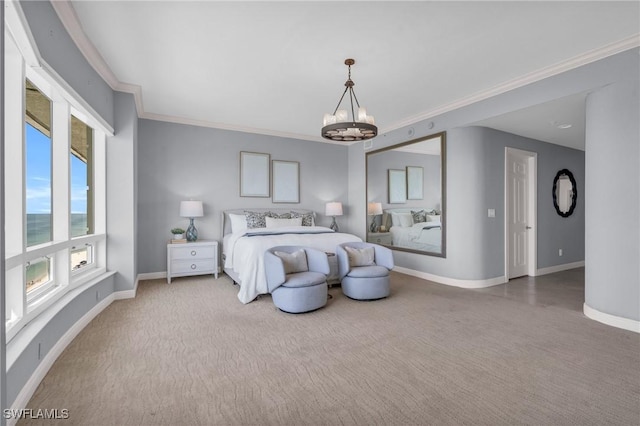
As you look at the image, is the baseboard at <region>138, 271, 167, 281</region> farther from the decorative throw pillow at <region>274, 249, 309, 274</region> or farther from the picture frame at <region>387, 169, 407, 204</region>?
the picture frame at <region>387, 169, 407, 204</region>

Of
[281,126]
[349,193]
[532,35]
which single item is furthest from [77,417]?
[349,193]

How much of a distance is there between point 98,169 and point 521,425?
4.79 m

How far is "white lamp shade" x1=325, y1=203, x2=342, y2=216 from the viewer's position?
6.56 m

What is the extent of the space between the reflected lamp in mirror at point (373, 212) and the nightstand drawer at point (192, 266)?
10.4 feet

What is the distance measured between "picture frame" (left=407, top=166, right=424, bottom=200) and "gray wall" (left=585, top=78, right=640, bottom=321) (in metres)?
2.32

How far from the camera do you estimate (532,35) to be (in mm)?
2891

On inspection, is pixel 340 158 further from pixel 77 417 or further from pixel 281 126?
pixel 77 417

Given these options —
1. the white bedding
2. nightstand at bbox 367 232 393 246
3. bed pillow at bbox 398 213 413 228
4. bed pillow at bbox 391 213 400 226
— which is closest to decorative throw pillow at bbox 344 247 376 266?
the white bedding

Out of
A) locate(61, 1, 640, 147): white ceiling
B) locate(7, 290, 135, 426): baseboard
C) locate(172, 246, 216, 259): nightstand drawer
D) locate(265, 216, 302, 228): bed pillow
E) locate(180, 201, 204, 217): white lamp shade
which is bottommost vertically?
locate(7, 290, 135, 426): baseboard

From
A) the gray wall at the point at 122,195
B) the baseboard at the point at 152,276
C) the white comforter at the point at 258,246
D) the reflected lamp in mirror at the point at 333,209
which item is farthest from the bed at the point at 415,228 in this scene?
the gray wall at the point at 122,195

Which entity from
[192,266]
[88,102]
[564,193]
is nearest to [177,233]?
[192,266]

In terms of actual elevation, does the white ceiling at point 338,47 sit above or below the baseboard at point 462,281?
above

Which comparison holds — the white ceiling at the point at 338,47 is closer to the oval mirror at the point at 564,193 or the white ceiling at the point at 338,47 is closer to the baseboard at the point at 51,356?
the oval mirror at the point at 564,193

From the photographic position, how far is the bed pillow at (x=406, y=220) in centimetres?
561
